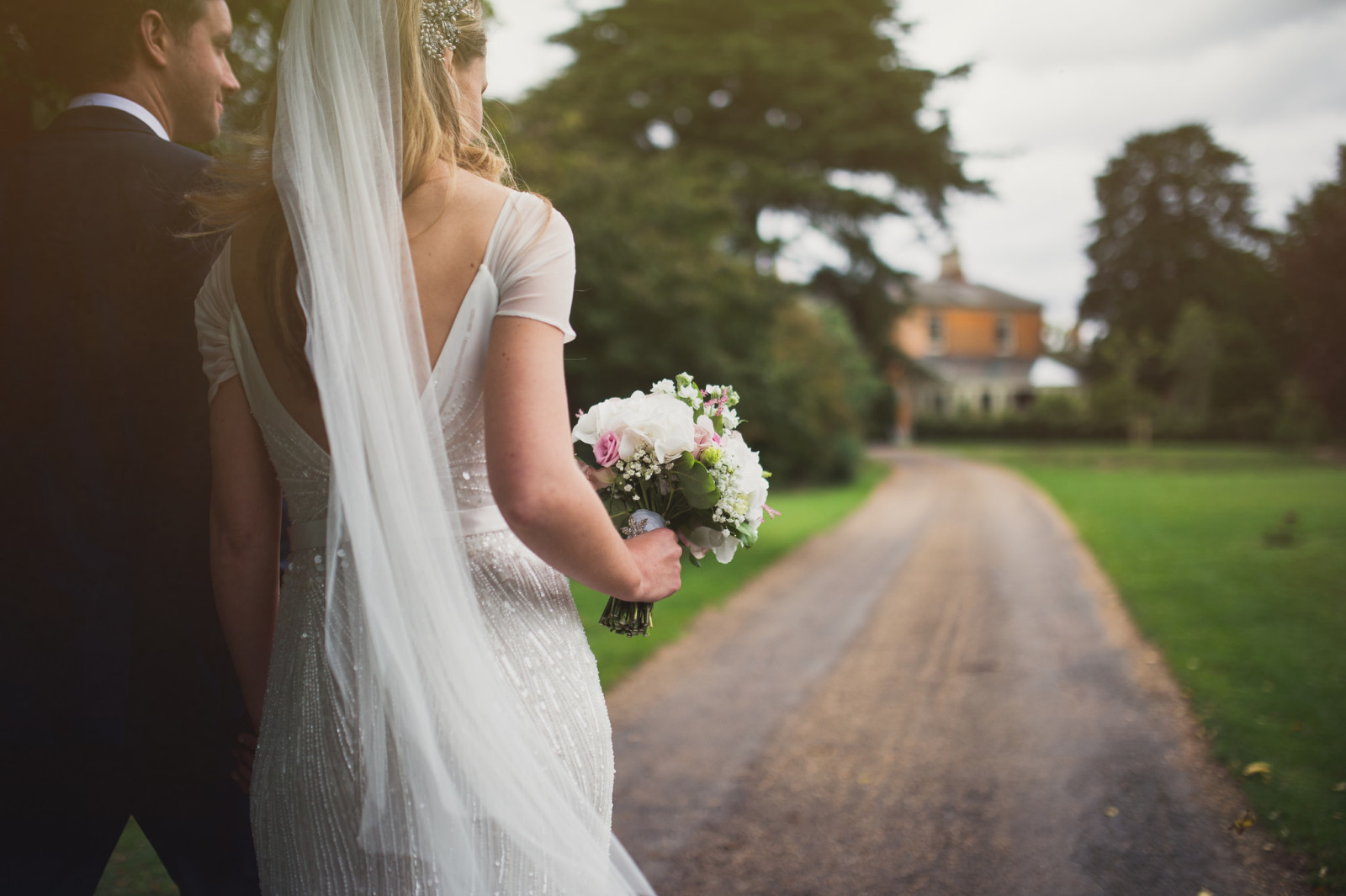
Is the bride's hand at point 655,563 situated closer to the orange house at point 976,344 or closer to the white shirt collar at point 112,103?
the white shirt collar at point 112,103

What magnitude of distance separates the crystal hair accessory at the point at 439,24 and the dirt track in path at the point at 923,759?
3383mm

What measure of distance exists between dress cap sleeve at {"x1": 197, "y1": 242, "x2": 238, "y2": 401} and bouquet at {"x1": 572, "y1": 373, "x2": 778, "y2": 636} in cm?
65

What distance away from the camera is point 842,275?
2498 cm

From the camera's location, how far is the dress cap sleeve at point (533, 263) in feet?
4.73

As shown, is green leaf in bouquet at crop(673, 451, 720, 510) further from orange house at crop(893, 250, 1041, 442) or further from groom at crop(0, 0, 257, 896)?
orange house at crop(893, 250, 1041, 442)

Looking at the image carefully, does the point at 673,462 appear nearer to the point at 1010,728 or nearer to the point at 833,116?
the point at 1010,728

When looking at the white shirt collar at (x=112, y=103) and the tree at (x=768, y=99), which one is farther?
the tree at (x=768, y=99)

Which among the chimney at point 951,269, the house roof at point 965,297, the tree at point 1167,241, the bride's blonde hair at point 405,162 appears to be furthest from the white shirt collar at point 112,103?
the chimney at point 951,269

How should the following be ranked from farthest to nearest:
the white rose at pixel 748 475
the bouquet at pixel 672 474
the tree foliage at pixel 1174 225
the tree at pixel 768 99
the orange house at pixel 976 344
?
the orange house at pixel 976 344 → the tree foliage at pixel 1174 225 → the tree at pixel 768 99 → the white rose at pixel 748 475 → the bouquet at pixel 672 474

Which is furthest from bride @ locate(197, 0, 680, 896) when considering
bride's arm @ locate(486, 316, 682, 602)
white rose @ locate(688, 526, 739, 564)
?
white rose @ locate(688, 526, 739, 564)

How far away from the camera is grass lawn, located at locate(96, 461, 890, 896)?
3906mm

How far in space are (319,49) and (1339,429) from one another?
29.6m

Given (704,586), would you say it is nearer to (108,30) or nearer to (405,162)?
(108,30)


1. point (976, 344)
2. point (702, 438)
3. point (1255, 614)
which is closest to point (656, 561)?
point (702, 438)
